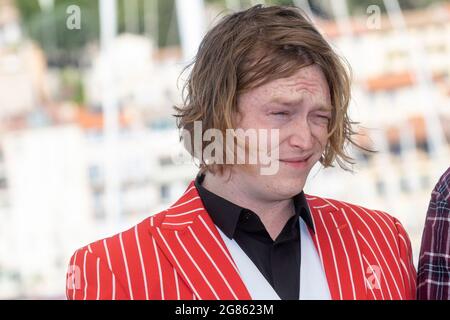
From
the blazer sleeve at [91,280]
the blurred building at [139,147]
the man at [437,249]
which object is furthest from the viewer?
the blurred building at [139,147]

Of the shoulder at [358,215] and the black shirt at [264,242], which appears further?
the shoulder at [358,215]

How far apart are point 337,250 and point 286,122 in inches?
8.3

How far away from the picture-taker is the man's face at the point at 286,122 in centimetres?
115

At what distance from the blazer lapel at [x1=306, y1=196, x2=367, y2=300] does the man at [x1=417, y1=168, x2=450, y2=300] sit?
0.10m

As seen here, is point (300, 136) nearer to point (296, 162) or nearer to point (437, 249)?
point (296, 162)

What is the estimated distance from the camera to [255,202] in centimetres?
120

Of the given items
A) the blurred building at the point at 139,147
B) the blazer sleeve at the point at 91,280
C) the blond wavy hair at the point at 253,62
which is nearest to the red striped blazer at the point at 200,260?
the blazer sleeve at the point at 91,280

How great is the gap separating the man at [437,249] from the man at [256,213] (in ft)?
0.09

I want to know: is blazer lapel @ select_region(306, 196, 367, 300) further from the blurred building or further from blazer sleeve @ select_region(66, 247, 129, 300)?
the blurred building

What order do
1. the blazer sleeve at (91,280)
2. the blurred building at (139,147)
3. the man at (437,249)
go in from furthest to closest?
the blurred building at (139,147) < the man at (437,249) < the blazer sleeve at (91,280)

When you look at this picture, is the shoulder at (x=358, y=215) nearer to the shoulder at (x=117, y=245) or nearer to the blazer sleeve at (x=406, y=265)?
the blazer sleeve at (x=406, y=265)

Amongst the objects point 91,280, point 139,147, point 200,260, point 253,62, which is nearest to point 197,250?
point 200,260

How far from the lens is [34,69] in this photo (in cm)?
982
